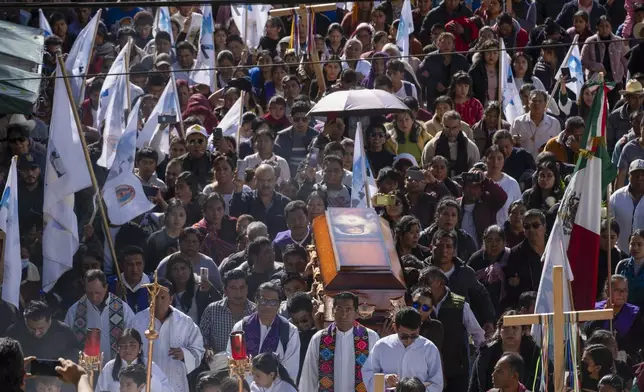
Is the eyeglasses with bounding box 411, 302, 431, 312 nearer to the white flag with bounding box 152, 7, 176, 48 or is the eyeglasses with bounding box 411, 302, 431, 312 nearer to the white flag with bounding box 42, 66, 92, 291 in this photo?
the white flag with bounding box 42, 66, 92, 291

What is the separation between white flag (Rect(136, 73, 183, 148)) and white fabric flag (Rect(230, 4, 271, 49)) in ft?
13.7

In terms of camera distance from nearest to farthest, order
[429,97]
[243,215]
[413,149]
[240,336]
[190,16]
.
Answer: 1. [240,336]
2. [243,215]
3. [413,149]
4. [429,97]
5. [190,16]

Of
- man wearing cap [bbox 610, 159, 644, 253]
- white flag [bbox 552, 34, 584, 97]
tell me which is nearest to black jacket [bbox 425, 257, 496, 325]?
man wearing cap [bbox 610, 159, 644, 253]

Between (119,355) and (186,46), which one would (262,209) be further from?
(186,46)

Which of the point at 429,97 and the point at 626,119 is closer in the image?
the point at 626,119

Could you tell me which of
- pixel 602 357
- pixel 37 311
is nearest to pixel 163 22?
pixel 37 311

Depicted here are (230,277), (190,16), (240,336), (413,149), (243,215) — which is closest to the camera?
(240,336)

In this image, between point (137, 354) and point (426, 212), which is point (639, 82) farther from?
point (137, 354)

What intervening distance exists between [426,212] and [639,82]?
345 centimetres

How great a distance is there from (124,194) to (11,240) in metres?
1.45

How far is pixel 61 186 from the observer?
16.1 m

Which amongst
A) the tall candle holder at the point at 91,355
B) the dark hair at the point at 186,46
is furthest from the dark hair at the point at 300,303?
the dark hair at the point at 186,46

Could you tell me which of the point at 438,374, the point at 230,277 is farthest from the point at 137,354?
the point at 438,374

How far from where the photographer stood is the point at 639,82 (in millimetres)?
19125
